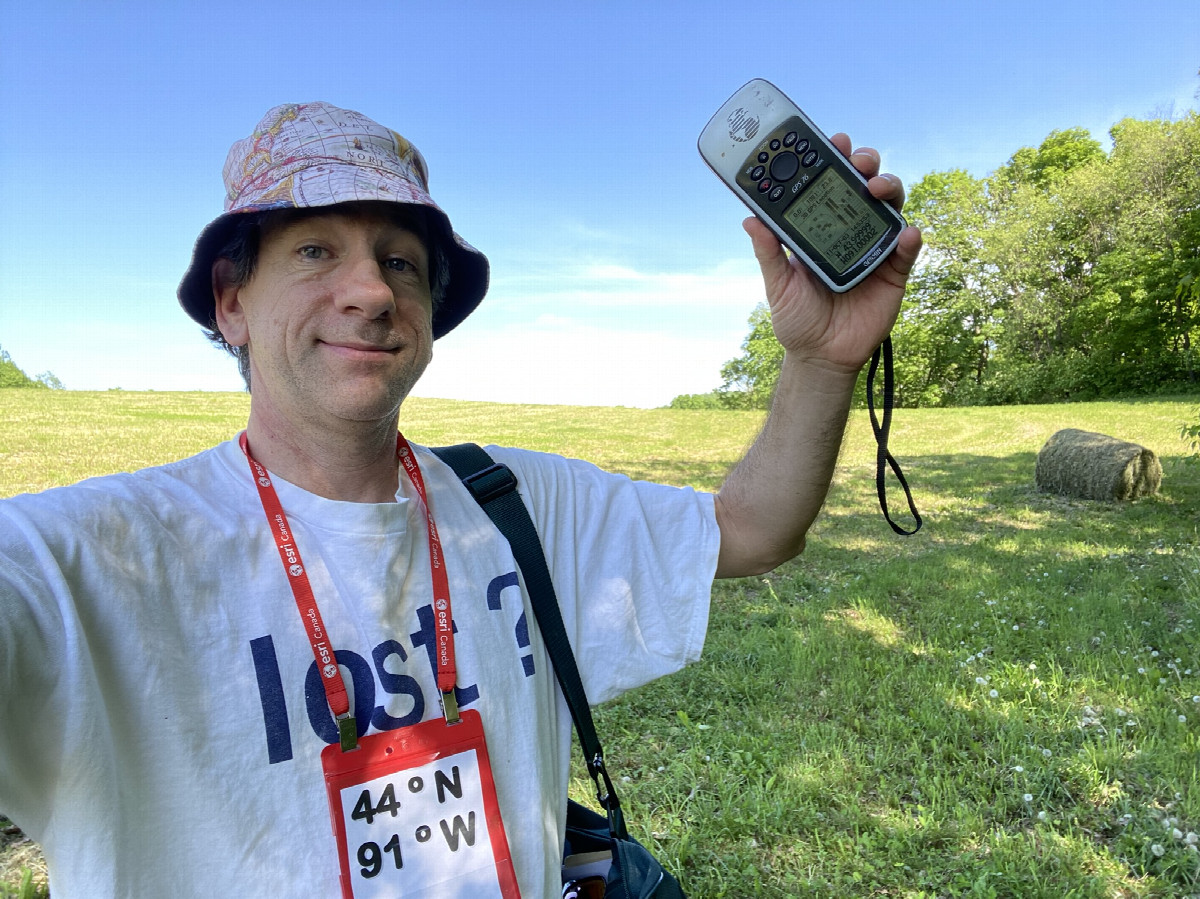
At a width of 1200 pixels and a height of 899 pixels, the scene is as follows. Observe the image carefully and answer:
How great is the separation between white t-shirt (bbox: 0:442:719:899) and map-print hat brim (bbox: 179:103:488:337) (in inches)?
20.0

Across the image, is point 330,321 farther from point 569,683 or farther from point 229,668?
point 569,683

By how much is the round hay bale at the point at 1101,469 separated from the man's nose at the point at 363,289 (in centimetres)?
1147

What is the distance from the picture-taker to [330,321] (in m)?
1.60

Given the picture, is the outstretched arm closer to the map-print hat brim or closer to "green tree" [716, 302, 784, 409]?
the map-print hat brim

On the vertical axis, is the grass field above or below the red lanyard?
below

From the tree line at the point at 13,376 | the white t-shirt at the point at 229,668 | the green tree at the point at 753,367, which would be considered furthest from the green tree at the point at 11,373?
the white t-shirt at the point at 229,668

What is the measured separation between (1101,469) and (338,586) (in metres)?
11.7

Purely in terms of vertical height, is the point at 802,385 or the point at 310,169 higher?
the point at 310,169

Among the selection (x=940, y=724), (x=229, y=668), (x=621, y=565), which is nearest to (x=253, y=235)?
(x=229, y=668)

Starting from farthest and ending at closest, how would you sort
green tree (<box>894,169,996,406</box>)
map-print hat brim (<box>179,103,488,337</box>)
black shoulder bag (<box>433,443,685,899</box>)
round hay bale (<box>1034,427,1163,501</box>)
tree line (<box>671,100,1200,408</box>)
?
green tree (<box>894,169,996,406</box>), tree line (<box>671,100,1200,408</box>), round hay bale (<box>1034,427,1163,501</box>), black shoulder bag (<box>433,443,685,899</box>), map-print hat brim (<box>179,103,488,337</box>)

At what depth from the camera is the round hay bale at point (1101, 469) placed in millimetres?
10203

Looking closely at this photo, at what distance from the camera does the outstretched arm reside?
1771 mm

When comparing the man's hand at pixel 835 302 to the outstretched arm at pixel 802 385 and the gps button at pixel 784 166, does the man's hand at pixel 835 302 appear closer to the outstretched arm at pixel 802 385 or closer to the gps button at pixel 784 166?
the outstretched arm at pixel 802 385

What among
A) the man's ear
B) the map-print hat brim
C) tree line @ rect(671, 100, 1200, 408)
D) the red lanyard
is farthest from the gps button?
tree line @ rect(671, 100, 1200, 408)
